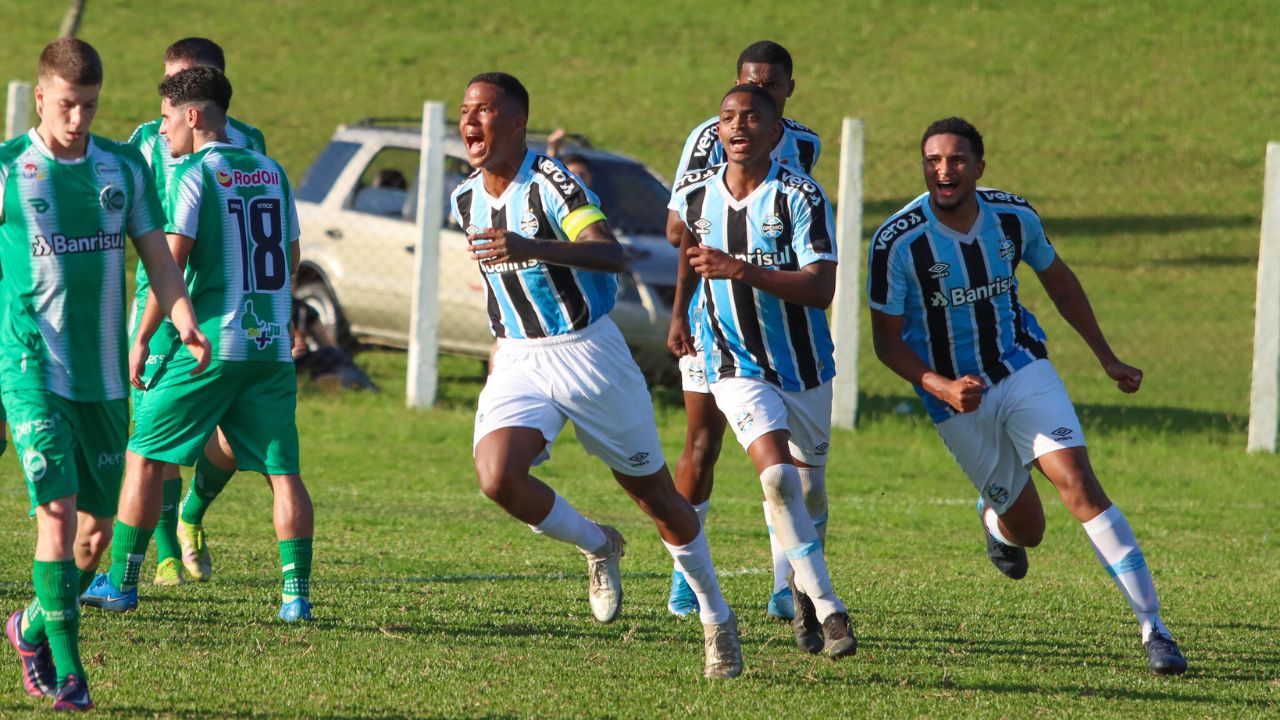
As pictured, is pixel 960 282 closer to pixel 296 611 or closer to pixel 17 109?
pixel 296 611

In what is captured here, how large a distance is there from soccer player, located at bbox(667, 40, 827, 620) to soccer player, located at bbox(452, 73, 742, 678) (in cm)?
79

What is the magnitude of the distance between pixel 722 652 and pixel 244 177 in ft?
8.56

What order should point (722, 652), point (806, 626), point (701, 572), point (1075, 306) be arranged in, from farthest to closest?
point (1075, 306) < point (806, 626) < point (701, 572) < point (722, 652)

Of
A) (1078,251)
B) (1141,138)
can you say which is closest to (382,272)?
(1078,251)

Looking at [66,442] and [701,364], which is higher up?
[701,364]

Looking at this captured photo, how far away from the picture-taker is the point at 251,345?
665 centimetres

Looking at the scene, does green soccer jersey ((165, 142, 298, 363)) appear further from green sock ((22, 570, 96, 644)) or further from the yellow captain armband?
green sock ((22, 570, 96, 644))

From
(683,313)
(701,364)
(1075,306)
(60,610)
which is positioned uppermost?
(1075,306)

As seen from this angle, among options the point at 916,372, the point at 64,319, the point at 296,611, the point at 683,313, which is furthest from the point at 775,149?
the point at 64,319

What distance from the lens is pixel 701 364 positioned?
7.12m

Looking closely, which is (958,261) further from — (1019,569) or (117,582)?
(117,582)

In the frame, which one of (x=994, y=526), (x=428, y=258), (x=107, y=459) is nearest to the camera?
(x=107, y=459)

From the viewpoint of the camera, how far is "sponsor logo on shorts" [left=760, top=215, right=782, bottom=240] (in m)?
6.63

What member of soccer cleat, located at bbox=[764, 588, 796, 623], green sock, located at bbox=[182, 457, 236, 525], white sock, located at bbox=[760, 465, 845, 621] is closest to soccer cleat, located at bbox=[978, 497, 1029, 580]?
soccer cleat, located at bbox=[764, 588, 796, 623]
